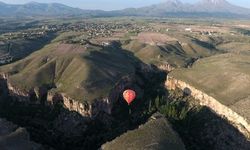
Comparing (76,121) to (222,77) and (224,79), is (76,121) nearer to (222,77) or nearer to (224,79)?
(224,79)

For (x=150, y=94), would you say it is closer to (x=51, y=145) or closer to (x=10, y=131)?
(x=51, y=145)

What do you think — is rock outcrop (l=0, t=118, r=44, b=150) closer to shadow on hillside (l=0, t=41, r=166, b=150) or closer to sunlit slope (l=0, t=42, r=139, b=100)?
shadow on hillside (l=0, t=41, r=166, b=150)

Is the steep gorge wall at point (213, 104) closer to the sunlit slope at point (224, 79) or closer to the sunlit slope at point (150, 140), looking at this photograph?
the sunlit slope at point (224, 79)

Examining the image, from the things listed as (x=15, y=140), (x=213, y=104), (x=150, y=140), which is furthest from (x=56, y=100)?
(x=213, y=104)

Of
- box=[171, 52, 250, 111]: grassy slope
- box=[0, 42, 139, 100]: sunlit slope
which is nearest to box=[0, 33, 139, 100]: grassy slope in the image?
box=[0, 42, 139, 100]: sunlit slope

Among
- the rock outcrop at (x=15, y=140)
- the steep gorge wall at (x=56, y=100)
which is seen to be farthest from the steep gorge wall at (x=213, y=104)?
the rock outcrop at (x=15, y=140)

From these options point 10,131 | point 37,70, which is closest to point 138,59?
point 37,70

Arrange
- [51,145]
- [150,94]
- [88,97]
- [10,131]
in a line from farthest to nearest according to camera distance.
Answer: [150,94], [88,97], [51,145], [10,131]
